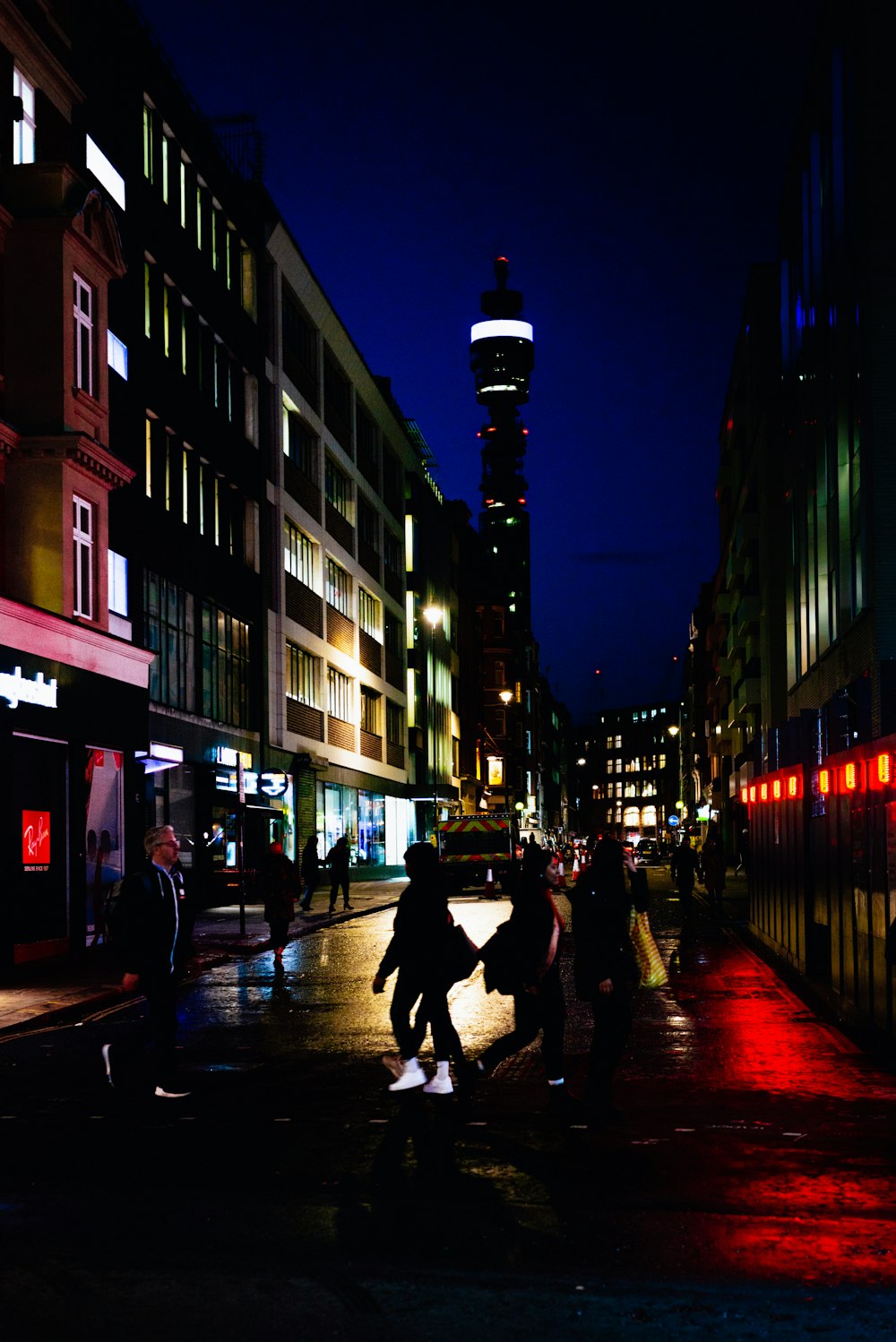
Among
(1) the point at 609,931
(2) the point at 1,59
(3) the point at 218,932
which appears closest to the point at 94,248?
(2) the point at 1,59

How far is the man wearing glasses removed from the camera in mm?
11281

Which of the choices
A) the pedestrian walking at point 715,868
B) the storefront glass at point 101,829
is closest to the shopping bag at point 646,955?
the storefront glass at point 101,829

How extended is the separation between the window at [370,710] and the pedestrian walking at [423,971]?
52554 mm

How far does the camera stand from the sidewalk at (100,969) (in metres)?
17.5

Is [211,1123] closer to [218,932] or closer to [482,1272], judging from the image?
[482,1272]

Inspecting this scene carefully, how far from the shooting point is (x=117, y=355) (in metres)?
33.5

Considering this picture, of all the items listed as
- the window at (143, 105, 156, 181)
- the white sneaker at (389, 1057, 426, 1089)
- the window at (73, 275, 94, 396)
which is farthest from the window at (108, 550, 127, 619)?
the white sneaker at (389, 1057, 426, 1089)

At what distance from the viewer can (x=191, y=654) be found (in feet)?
128

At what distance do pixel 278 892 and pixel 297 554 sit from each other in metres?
28.8

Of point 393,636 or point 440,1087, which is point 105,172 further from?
point 393,636

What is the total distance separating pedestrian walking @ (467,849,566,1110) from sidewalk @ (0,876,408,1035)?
338 cm

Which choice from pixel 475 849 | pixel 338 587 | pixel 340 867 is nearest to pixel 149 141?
pixel 340 867

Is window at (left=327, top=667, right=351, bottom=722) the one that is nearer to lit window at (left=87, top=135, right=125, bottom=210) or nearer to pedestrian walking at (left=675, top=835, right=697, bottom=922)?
pedestrian walking at (left=675, top=835, right=697, bottom=922)

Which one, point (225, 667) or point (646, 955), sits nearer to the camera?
point (646, 955)
